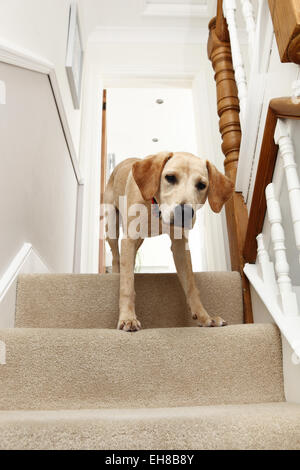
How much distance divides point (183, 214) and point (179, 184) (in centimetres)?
13

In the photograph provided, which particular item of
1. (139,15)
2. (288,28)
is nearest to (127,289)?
(288,28)

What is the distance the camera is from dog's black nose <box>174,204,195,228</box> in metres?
1.14

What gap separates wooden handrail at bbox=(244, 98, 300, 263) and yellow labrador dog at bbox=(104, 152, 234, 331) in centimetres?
11

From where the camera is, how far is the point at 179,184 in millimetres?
1206

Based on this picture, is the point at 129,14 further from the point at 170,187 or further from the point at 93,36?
the point at 170,187

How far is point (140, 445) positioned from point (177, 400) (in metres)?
0.31

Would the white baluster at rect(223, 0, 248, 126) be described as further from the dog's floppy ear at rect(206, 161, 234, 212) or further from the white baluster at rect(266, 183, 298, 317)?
the white baluster at rect(266, 183, 298, 317)

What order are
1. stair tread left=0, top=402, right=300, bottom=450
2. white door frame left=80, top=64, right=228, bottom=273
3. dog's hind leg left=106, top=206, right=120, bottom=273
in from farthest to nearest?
white door frame left=80, top=64, right=228, bottom=273 < dog's hind leg left=106, top=206, right=120, bottom=273 < stair tread left=0, top=402, right=300, bottom=450

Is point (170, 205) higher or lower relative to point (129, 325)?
higher

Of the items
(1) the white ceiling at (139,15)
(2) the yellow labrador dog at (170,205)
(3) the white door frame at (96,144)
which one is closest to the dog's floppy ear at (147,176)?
(2) the yellow labrador dog at (170,205)

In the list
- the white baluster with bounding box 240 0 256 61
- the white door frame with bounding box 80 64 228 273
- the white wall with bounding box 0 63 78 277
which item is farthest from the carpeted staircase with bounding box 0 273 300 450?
Answer: the white door frame with bounding box 80 64 228 273

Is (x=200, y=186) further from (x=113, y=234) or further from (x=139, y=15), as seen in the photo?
(x=139, y=15)

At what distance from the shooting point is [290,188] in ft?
3.14

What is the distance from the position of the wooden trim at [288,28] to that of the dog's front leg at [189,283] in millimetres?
736
